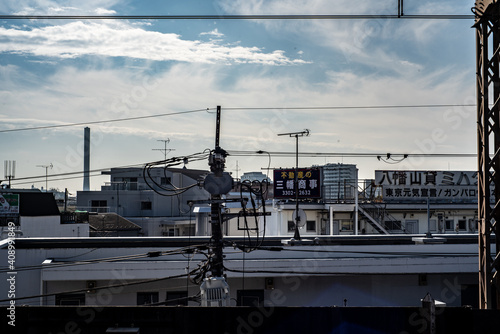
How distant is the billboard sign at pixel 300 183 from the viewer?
3472 centimetres

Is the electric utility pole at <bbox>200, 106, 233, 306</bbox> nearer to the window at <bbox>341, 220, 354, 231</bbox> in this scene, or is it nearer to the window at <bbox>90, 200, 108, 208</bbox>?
the window at <bbox>341, 220, 354, 231</bbox>

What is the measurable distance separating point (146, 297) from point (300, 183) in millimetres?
20238

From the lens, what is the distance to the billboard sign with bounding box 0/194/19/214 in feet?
115

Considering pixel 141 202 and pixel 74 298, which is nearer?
pixel 74 298

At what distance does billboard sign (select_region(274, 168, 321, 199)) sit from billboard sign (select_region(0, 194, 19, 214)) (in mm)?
19610

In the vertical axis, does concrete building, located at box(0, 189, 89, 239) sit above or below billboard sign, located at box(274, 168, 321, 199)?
below

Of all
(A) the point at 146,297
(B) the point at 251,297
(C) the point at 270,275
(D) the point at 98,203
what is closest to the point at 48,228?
(D) the point at 98,203

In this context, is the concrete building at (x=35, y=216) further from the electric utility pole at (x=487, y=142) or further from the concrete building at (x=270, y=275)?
the electric utility pole at (x=487, y=142)

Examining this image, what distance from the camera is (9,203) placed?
3516 cm

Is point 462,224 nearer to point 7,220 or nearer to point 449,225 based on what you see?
point 449,225

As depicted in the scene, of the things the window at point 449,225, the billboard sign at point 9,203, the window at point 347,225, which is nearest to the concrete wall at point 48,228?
the billboard sign at point 9,203

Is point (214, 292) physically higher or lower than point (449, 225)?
higher

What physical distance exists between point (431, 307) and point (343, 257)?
31.2ft

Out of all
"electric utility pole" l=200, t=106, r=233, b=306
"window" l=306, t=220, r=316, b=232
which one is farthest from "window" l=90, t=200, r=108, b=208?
"electric utility pole" l=200, t=106, r=233, b=306
